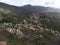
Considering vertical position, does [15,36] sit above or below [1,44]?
below

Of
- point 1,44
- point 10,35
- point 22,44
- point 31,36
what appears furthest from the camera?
point 31,36

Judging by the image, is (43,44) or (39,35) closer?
(43,44)

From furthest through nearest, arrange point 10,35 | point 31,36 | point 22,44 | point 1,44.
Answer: point 31,36 < point 10,35 < point 22,44 < point 1,44

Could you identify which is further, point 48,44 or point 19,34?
point 19,34

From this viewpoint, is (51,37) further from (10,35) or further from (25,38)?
(10,35)

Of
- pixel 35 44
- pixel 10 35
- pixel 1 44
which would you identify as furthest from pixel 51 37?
pixel 1 44

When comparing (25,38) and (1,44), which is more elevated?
(1,44)

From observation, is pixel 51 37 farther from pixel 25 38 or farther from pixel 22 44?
pixel 22 44

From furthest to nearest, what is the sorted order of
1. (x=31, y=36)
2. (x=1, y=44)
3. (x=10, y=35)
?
(x=31, y=36)
(x=10, y=35)
(x=1, y=44)

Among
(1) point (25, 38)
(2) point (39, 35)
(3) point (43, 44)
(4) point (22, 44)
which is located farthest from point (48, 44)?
(2) point (39, 35)
